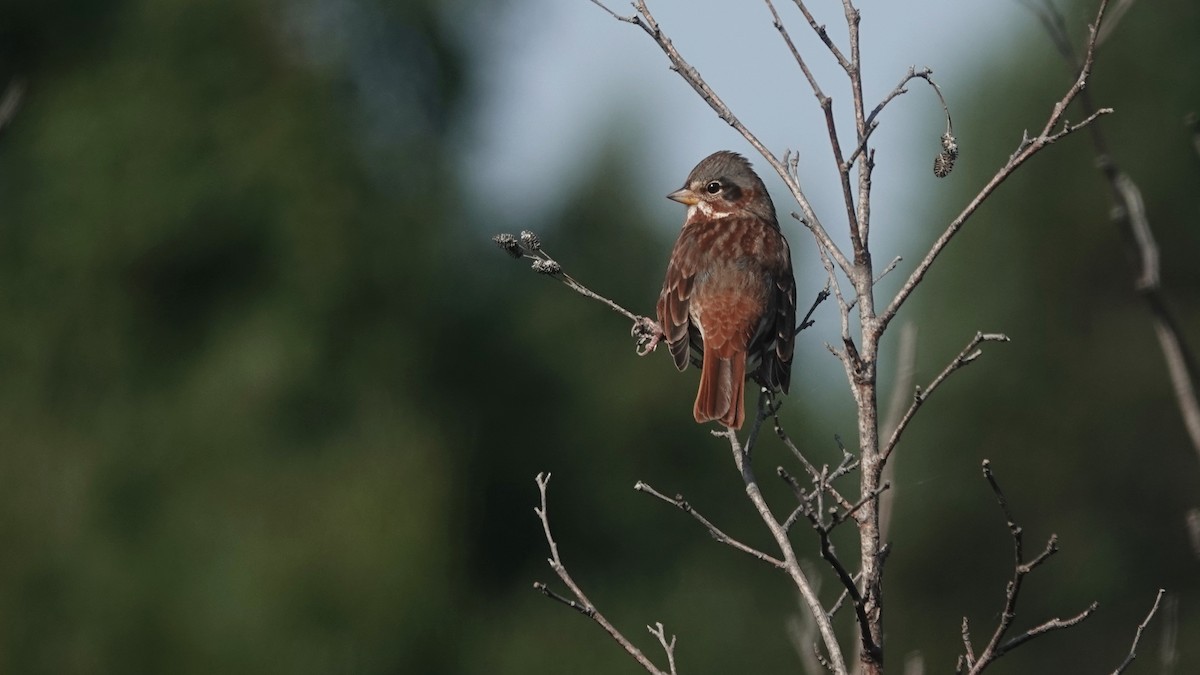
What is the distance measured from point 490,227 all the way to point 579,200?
273 cm

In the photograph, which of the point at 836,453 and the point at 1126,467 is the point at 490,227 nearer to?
the point at 836,453

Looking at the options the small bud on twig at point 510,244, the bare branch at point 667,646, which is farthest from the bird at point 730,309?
the bare branch at point 667,646

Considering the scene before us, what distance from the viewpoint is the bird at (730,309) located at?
240 inches

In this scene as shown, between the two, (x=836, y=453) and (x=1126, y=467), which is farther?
(x=1126, y=467)

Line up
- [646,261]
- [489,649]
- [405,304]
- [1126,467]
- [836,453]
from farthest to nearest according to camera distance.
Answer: [1126,467] → [646,261] → [836,453] → [405,304] → [489,649]

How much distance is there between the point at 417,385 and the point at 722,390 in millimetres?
20274

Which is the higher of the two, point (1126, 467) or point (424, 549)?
point (424, 549)

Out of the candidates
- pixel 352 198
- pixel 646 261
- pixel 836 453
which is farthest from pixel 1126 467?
pixel 352 198

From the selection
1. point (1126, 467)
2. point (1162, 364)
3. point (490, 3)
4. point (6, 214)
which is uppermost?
point (490, 3)

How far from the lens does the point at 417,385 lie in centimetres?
2603

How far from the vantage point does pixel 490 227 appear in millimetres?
28219

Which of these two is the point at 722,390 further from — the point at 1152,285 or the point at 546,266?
the point at 1152,285

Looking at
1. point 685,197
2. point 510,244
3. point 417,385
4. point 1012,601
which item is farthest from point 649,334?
point 417,385

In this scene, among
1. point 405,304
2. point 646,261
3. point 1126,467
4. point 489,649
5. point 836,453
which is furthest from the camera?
point 1126,467
